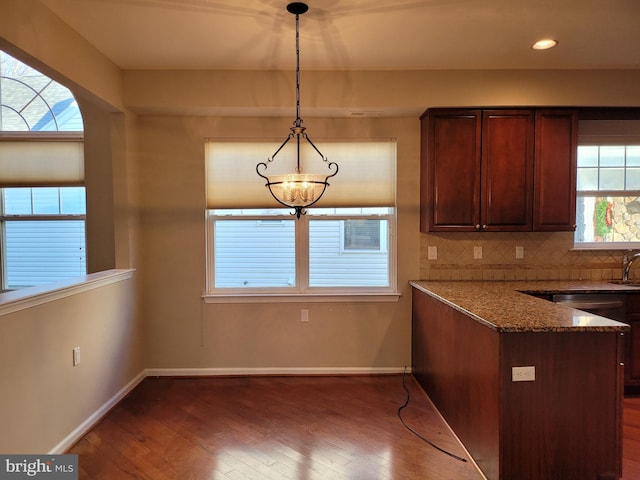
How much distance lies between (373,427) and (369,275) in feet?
4.51

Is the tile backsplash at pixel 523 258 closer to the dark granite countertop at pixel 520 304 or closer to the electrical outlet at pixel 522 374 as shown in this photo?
the dark granite countertop at pixel 520 304

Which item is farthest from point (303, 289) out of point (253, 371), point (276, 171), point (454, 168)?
point (454, 168)

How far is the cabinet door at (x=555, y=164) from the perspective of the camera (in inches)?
123

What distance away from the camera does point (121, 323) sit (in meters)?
3.03

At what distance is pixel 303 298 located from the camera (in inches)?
136

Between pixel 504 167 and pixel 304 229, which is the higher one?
pixel 504 167

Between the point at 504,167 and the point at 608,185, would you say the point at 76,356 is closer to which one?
the point at 504,167

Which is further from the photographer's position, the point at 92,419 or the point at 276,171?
the point at 276,171

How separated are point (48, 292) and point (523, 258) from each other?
3.72 m

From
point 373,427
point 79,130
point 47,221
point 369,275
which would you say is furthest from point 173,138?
point 373,427

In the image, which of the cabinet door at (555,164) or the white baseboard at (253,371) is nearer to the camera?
the cabinet door at (555,164)

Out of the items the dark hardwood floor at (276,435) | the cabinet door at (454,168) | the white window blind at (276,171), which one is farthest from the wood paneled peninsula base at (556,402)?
the white window blind at (276,171)

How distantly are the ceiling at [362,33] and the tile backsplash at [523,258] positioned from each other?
148 centimetres

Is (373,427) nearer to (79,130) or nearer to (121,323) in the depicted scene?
(121,323)
